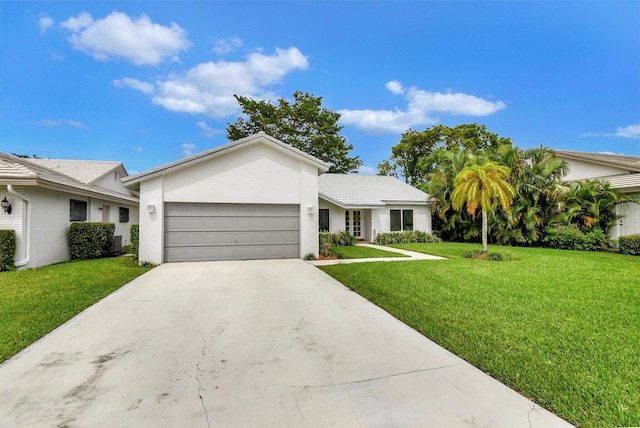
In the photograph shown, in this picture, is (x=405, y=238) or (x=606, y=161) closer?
(x=606, y=161)

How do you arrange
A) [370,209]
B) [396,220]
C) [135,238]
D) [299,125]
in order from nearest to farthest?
[135,238] → [370,209] → [396,220] → [299,125]

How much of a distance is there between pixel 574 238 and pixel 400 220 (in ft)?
27.2

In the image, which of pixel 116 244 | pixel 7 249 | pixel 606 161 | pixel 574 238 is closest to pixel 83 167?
pixel 116 244

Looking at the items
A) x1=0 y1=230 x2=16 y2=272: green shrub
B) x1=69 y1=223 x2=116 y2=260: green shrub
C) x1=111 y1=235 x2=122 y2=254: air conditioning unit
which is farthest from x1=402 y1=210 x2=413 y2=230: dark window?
x1=0 y1=230 x2=16 y2=272: green shrub

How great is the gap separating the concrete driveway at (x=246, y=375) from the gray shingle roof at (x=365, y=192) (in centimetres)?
1145

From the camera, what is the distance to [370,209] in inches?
680

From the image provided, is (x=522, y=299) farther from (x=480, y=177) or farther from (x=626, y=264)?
(x=626, y=264)

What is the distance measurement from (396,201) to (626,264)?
9.94 m

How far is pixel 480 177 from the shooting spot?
10.5 metres

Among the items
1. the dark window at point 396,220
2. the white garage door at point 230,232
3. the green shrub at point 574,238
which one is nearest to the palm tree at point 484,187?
the green shrub at point 574,238

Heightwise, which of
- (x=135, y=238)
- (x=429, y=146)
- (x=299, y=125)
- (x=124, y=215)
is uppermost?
(x=299, y=125)

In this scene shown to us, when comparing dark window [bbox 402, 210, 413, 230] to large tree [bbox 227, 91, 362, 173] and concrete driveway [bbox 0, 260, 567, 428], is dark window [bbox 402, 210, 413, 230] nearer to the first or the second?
large tree [bbox 227, 91, 362, 173]

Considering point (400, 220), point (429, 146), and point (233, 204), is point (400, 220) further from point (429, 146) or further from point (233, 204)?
point (429, 146)

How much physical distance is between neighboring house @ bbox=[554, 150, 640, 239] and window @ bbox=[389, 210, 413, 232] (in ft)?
30.1
